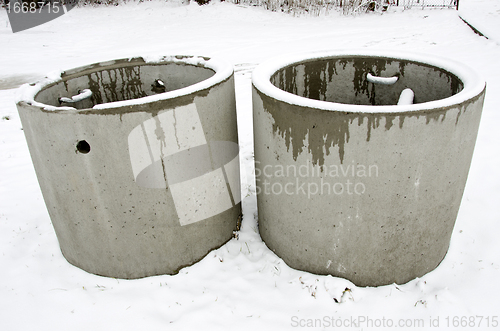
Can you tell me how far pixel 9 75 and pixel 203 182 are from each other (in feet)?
22.0

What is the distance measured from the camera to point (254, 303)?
209 centimetres

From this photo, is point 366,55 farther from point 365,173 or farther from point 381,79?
point 365,173

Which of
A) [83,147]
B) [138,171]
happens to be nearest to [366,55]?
[138,171]

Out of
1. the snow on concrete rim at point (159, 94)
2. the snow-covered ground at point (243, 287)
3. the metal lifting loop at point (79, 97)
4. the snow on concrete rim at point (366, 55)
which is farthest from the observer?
the metal lifting loop at point (79, 97)

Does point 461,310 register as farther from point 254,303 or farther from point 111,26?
point 111,26

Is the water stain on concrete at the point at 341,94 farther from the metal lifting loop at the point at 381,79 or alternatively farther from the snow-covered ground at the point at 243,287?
the snow-covered ground at the point at 243,287

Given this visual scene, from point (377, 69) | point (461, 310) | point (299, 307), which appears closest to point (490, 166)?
point (377, 69)

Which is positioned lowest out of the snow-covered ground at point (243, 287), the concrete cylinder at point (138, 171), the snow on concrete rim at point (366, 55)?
the snow-covered ground at point (243, 287)

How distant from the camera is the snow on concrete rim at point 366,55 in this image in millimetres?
1648

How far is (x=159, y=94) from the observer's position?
1887 millimetres

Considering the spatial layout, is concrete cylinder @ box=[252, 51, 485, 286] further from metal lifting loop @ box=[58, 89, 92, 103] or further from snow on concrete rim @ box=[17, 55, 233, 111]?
metal lifting loop @ box=[58, 89, 92, 103]

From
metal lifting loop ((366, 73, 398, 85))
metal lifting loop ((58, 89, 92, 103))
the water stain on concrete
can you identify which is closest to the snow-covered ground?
the water stain on concrete

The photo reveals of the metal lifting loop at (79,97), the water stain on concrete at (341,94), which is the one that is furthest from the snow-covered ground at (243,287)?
the metal lifting loop at (79,97)

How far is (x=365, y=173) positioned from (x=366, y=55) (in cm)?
128
